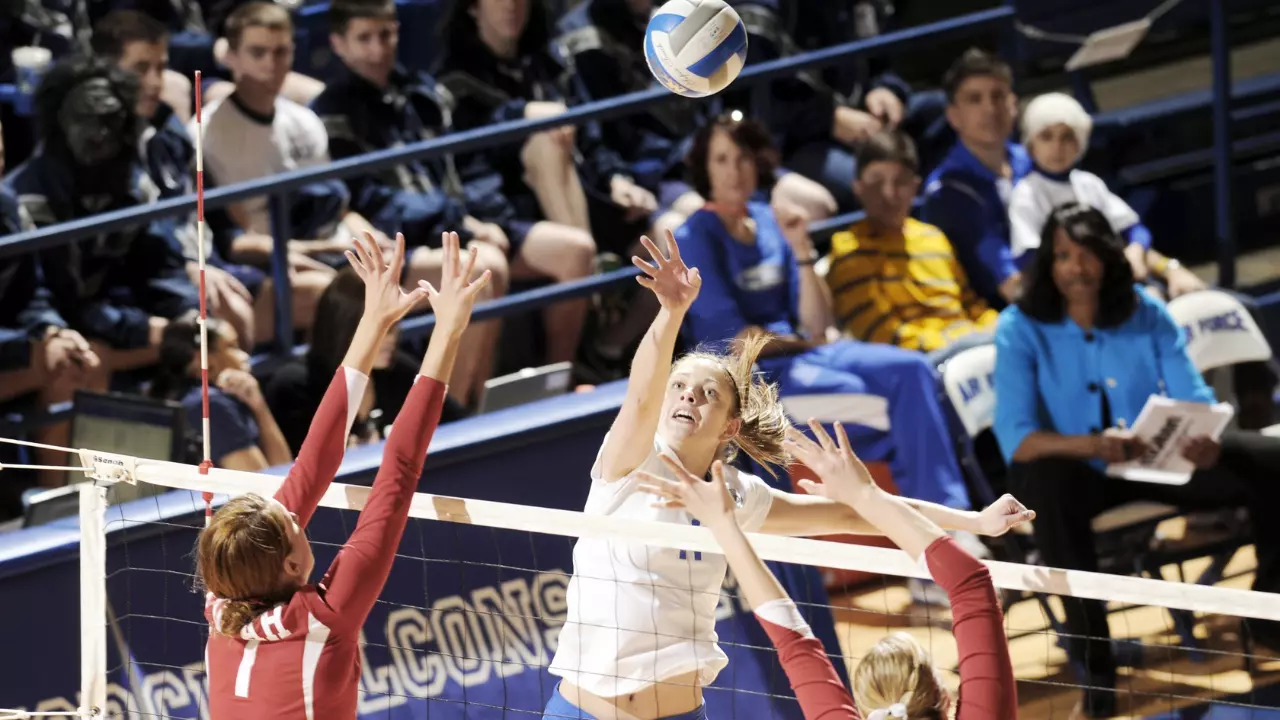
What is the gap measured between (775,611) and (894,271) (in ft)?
14.3

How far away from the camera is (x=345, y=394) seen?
4.08m

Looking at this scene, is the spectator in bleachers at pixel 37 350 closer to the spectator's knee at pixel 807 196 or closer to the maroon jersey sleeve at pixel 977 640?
the spectator's knee at pixel 807 196

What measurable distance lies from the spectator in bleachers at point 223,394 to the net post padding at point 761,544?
5.27 feet

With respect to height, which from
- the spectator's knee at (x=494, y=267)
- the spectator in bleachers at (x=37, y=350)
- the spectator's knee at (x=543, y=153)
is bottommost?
the spectator in bleachers at (x=37, y=350)

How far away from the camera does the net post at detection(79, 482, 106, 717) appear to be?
4.68m

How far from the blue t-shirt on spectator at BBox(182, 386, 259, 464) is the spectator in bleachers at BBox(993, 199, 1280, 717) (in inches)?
105

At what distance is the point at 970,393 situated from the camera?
6961mm

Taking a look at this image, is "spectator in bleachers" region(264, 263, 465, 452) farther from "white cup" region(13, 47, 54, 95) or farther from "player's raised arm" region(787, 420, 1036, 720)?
"player's raised arm" region(787, 420, 1036, 720)

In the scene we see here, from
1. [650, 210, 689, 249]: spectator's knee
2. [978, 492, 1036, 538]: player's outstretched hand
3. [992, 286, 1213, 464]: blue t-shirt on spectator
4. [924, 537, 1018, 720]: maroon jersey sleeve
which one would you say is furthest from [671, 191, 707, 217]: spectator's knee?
[924, 537, 1018, 720]: maroon jersey sleeve

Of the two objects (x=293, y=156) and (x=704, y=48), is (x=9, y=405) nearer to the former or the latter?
(x=293, y=156)

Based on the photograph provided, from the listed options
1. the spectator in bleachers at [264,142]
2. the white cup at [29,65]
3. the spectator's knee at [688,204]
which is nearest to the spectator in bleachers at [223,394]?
the spectator in bleachers at [264,142]

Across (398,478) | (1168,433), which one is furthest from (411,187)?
(398,478)

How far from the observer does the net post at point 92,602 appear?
4684 mm

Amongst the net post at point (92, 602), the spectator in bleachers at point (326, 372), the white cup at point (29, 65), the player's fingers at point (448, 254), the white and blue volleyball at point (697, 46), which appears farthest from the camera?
the white cup at point (29, 65)
